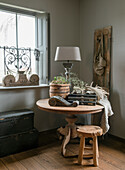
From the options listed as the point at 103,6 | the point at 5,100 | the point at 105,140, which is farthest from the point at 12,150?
the point at 103,6

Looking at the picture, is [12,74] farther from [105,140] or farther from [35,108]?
[105,140]

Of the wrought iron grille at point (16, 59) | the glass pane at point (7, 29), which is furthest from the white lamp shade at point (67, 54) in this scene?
the glass pane at point (7, 29)

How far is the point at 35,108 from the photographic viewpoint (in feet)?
10.3

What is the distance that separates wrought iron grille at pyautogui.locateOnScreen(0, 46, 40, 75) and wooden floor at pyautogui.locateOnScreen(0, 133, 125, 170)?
4.32 ft

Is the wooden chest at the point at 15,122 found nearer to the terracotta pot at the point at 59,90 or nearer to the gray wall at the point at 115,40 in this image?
the terracotta pot at the point at 59,90

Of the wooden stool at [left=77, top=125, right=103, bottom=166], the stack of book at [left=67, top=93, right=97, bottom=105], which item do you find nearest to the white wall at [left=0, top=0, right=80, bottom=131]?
the stack of book at [left=67, top=93, right=97, bottom=105]

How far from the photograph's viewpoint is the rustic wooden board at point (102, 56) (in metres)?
3.08

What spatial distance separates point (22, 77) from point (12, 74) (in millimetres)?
188

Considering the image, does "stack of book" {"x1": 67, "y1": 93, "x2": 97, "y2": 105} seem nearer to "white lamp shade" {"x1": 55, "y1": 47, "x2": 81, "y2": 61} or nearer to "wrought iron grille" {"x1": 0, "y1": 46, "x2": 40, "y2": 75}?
"white lamp shade" {"x1": 55, "y1": 47, "x2": 81, "y2": 61}

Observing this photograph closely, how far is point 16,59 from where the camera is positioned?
3.07 metres

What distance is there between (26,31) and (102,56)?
139cm

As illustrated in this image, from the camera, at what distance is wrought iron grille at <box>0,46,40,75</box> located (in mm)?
2987

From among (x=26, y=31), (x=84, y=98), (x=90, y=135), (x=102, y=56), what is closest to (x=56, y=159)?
(x=90, y=135)

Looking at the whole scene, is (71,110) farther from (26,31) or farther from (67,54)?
(26,31)
